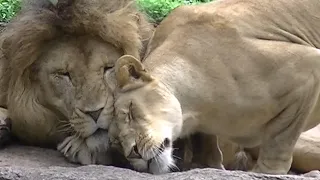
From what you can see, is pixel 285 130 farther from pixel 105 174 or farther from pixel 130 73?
pixel 105 174

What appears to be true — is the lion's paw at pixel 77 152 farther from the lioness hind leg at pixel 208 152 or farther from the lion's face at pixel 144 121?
the lioness hind leg at pixel 208 152

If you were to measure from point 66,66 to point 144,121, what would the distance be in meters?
0.51

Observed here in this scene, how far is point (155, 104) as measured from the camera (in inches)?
109

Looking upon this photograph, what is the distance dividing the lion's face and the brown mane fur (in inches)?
14.3

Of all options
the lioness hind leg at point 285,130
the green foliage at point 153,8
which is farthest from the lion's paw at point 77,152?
the green foliage at point 153,8

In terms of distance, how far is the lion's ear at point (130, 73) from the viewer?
273 cm

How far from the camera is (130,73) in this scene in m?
2.78

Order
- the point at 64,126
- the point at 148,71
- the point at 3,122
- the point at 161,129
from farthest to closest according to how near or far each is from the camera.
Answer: the point at 3,122 < the point at 64,126 < the point at 148,71 < the point at 161,129

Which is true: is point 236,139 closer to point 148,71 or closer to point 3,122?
point 148,71

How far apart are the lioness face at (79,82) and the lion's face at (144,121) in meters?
0.10

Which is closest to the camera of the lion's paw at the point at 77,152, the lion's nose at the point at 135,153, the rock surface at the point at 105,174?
the rock surface at the point at 105,174

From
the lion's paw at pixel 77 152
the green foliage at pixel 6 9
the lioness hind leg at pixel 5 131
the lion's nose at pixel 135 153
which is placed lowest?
the green foliage at pixel 6 9

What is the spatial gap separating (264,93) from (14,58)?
0.97 meters

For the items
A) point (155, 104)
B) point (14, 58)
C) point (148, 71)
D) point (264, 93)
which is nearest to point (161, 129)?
point (155, 104)
